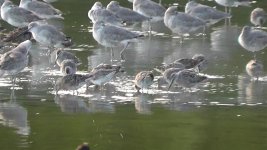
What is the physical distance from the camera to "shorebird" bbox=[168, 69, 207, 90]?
622 inches

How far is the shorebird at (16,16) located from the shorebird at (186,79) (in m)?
8.02

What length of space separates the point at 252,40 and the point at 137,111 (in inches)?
236

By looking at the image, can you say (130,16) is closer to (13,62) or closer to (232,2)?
(232,2)

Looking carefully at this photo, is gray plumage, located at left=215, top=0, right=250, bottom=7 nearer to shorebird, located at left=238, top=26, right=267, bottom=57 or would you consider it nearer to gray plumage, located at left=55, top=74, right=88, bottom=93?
shorebird, located at left=238, top=26, right=267, bottom=57

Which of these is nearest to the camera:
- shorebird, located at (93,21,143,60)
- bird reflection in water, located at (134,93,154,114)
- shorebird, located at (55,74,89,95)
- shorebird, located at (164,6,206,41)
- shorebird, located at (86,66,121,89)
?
bird reflection in water, located at (134,93,154,114)

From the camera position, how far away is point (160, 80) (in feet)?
53.9

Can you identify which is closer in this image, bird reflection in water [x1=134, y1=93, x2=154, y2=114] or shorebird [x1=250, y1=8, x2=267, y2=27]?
bird reflection in water [x1=134, y1=93, x2=154, y2=114]

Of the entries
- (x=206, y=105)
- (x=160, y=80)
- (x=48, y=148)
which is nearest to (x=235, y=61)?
(x=160, y=80)

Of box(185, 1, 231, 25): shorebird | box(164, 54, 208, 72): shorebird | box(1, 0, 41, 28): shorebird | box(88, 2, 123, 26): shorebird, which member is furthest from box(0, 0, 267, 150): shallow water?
box(185, 1, 231, 25): shorebird

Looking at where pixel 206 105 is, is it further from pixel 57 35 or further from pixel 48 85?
pixel 57 35

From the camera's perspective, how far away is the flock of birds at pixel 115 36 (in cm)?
1582

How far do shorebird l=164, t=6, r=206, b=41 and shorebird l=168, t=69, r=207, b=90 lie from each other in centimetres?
640

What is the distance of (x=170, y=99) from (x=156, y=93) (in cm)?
60

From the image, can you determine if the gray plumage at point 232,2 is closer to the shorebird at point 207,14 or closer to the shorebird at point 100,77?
the shorebird at point 207,14
